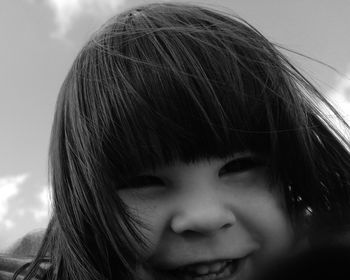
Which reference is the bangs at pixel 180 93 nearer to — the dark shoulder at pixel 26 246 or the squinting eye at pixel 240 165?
the squinting eye at pixel 240 165

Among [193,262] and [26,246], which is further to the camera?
[26,246]

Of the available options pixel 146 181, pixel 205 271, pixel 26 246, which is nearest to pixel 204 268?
pixel 205 271

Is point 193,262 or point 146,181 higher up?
point 146,181

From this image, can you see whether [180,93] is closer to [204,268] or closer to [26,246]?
[204,268]

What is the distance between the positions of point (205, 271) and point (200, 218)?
9cm

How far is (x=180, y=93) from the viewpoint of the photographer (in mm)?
572

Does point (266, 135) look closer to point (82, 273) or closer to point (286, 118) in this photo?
point (286, 118)

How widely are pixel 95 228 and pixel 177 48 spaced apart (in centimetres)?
25

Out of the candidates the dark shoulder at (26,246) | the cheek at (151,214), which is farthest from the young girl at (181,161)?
the dark shoulder at (26,246)

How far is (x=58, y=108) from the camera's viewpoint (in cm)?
69

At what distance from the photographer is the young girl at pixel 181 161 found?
1.83ft

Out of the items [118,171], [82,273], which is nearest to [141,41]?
[118,171]

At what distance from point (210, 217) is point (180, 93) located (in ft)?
0.48

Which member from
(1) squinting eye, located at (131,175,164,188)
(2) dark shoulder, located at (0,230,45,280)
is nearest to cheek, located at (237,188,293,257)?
(1) squinting eye, located at (131,175,164,188)
